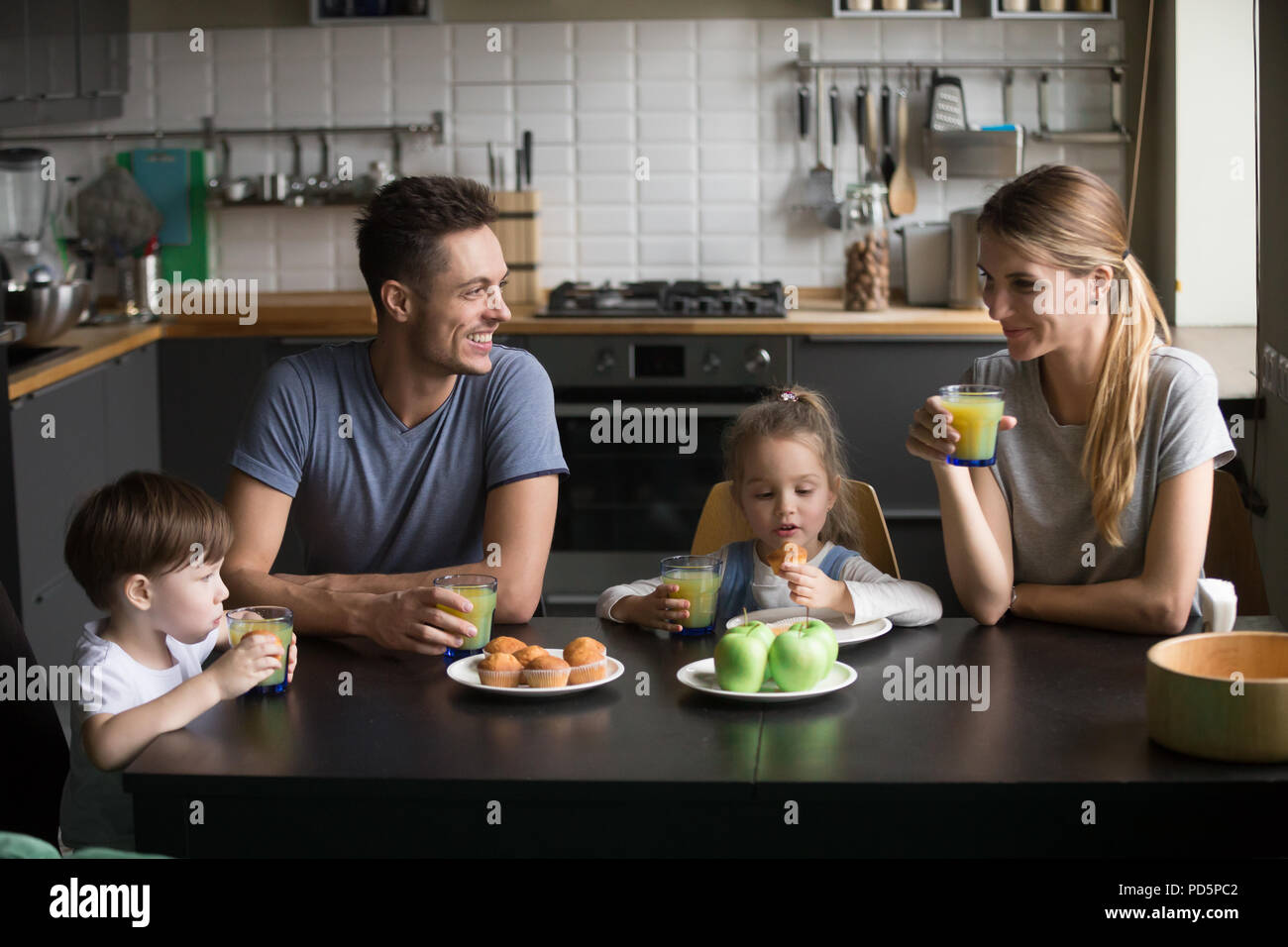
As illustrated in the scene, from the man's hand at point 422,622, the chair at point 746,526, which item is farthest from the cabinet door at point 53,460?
the man's hand at point 422,622

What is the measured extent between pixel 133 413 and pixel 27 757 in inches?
95.9

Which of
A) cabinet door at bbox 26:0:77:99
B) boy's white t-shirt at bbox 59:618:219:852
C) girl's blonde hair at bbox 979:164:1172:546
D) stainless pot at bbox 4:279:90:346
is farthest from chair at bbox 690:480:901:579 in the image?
cabinet door at bbox 26:0:77:99

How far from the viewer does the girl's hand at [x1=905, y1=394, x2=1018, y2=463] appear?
197cm

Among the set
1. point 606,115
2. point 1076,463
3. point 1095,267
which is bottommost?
point 1076,463

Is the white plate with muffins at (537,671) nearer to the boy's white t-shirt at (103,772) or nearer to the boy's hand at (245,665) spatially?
the boy's hand at (245,665)

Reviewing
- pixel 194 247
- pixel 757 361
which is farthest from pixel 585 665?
pixel 194 247

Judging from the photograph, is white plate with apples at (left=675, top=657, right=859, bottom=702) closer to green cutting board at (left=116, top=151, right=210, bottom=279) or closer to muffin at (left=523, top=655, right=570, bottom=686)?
muffin at (left=523, top=655, right=570, bottom=686)

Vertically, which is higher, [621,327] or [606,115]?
[606,115]

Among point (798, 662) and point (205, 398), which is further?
point (205, 398)

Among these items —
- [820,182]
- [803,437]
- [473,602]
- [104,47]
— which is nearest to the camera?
[473,602]

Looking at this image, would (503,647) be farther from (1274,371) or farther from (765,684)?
(1274,371)

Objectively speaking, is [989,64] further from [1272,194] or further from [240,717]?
[240,717]

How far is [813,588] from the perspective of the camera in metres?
1.92

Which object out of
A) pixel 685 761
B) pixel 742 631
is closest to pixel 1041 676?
pixel 742 631
